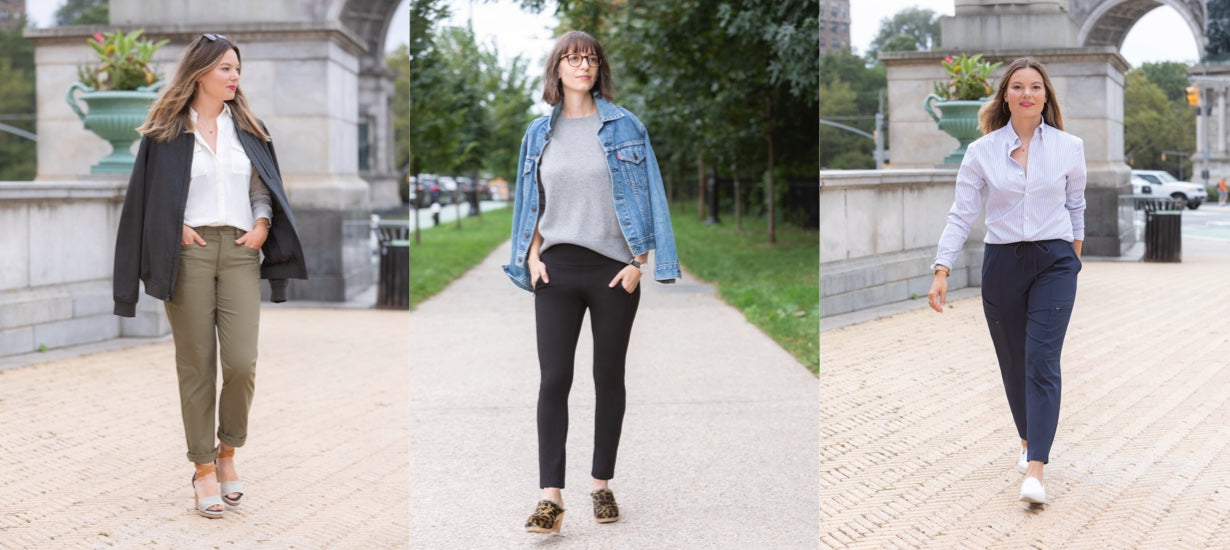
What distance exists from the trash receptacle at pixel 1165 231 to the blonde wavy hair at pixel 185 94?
3079 mm

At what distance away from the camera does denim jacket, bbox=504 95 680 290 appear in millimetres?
4273

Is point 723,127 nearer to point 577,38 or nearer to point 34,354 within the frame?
point 34,354

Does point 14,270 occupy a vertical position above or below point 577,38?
below

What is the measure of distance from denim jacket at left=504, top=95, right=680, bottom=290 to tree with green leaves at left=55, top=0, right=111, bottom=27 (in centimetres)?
1540

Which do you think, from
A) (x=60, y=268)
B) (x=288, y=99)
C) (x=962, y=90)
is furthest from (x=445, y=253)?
(x=962, y=90)

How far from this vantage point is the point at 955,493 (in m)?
4.25

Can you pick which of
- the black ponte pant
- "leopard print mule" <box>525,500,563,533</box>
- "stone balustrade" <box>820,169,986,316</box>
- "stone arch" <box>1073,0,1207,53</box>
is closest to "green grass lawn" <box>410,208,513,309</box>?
the black ponte pant

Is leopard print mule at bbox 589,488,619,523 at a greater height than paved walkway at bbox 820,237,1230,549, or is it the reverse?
paved walkway at bbox 820,237,1230,549

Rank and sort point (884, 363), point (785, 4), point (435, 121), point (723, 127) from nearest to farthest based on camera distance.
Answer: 1. point (884, 363)
2. point (785, 4)
3. point (723, 127)
4. point (435, 121)

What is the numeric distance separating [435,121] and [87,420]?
1726 centimetres

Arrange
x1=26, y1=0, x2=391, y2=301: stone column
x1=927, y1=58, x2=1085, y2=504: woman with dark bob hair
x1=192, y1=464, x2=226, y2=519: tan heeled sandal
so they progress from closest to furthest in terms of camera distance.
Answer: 1. x1=927, y1=58, x2=1085, y2=504: woman with dark bob hair
2. x1=192, y1=464, x2=226, y2=519: tan heeled sandal
3. x1=26, y1=0, x2=391, y2=301: stone column

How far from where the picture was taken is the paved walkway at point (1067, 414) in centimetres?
419

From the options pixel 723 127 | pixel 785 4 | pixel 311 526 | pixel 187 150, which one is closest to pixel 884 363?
pixel 311 526

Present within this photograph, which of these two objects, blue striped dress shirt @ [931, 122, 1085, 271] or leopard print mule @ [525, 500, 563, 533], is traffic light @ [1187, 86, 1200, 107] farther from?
leopard print mule @ [525, 500, 563, 533]
